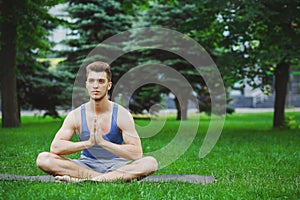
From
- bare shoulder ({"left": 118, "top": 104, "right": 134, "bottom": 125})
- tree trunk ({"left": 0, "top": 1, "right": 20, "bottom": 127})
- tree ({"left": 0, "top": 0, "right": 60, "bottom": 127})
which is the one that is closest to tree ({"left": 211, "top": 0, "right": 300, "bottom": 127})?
tree ({"left": 0, "top": 0, "right": 60, "bottom": 127})

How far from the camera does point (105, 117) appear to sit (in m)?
6.30

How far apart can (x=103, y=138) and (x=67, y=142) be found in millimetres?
449

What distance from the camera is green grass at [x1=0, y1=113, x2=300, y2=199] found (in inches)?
218

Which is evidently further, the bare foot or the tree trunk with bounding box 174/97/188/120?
the tree trunk with bounding box 174/97/188/120

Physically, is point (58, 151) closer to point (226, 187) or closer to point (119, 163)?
point (119, 163)

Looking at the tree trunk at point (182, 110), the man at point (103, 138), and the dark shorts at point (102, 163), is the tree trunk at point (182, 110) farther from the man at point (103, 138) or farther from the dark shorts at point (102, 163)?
the man at point (103, 138)

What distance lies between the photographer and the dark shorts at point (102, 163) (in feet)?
21.0

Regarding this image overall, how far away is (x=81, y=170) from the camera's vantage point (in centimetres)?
638

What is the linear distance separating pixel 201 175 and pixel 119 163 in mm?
1563

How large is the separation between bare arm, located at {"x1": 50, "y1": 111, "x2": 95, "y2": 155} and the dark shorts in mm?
366

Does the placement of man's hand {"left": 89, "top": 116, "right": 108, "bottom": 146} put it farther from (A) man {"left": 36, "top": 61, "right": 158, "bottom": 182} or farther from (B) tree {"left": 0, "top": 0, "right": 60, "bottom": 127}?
(B) tree {"left": 0, "top": 0, "right": 60, "bottom": 127}

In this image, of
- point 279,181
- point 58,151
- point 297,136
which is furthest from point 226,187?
point 297,136

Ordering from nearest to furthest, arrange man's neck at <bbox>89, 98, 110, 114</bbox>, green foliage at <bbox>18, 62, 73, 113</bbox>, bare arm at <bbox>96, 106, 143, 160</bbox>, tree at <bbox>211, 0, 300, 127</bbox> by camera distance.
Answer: bare arm at <bbox>96, 106, 143, 160</bbox> < man's neck at <bbox>89, 98, 110, 114</bbox> < tree at <bbox>211, 0, 300, 127</bbox> < green foliage at <bbox>18, 62, 73, 113</bbox>

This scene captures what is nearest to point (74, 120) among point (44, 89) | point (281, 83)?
point (281, 83)
